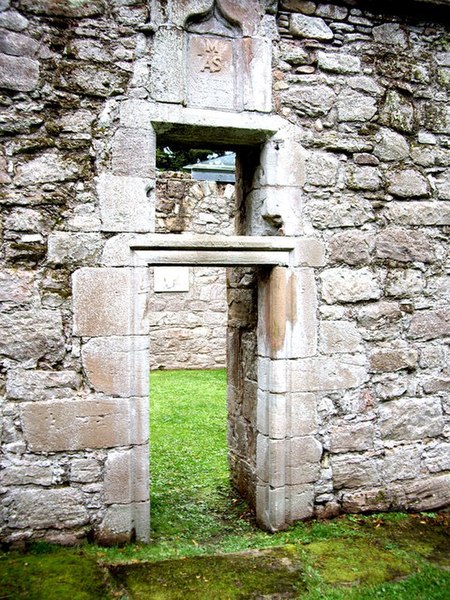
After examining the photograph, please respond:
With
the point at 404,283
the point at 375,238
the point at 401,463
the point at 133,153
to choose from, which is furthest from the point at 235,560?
the point at 133,153

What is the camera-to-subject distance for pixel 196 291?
9.91m

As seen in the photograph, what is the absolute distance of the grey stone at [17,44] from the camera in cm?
351

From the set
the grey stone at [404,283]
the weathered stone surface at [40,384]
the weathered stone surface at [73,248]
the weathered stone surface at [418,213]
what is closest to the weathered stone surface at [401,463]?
the grey stone at [404,283]

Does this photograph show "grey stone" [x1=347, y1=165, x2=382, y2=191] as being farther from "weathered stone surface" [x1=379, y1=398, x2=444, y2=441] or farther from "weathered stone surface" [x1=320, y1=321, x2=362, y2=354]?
"weathered stone surface" [x1=379, y1=398, x2=444, y2=441]

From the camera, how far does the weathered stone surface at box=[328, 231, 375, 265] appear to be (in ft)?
13.7

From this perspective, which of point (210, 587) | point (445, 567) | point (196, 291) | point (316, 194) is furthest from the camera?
point (196, 291)

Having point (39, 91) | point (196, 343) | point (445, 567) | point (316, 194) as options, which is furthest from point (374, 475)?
point (196, 343)

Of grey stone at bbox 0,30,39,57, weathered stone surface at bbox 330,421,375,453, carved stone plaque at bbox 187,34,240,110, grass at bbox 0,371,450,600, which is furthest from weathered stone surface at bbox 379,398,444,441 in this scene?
grey stone at bbox 0,30,39,57

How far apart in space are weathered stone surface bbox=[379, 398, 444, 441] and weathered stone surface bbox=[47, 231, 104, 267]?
243 cm

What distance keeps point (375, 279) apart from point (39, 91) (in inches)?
106

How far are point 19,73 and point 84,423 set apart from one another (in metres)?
2.26

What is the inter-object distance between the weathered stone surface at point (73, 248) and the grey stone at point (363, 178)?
6.19 feet

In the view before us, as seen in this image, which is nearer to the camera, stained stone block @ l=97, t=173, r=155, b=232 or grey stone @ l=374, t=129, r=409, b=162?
stained stone block @ l=97, t=173, r=155, b=232

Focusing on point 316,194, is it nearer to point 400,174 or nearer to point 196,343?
point 400,174
